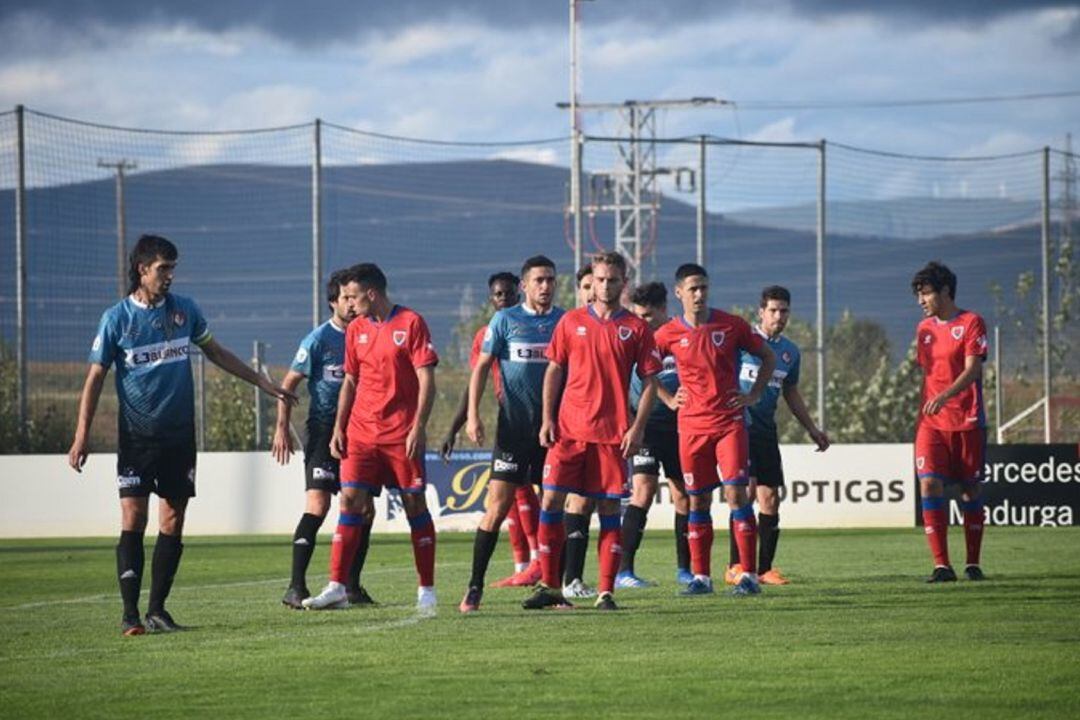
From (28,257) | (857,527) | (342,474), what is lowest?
(857,527)

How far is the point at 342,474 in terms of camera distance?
42.5ft

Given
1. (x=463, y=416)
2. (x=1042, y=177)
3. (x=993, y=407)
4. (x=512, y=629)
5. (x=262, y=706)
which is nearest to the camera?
(x=262, y=706)

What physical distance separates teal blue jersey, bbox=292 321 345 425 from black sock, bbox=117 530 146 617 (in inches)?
101

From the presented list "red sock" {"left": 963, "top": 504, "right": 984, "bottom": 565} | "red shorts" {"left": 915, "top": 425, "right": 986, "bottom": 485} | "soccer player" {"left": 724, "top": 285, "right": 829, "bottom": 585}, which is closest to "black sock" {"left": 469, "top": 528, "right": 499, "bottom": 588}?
"soccer player" {"left": 724, "top": 285, "right": 829, "bottom": 585}

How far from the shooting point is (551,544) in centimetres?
1301

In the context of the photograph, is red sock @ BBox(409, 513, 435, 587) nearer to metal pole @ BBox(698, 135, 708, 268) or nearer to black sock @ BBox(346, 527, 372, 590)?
black sock @ BBox(346, 527, 372, 590)

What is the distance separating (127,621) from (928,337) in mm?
7408

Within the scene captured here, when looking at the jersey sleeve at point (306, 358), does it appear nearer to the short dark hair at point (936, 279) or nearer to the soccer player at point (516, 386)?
the soccer player at point (516, 386)

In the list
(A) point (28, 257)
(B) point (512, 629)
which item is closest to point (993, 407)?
(A) point (28, 257)

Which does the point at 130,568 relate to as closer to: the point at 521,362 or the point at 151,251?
the point at 151,251

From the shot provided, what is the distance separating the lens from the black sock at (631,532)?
51.9 ft

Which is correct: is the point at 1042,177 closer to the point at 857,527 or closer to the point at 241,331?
the point at 857,527

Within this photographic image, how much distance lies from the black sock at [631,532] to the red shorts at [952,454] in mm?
2352

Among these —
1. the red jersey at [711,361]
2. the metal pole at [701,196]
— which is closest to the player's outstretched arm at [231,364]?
the red jersey at [711,361]
